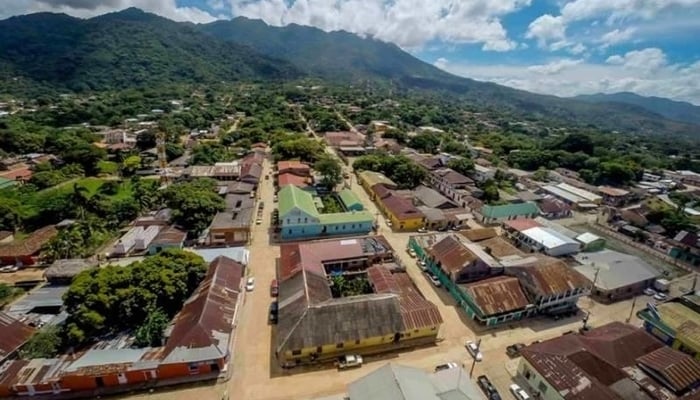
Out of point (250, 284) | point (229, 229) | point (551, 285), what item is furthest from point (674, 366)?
point (229, 229)

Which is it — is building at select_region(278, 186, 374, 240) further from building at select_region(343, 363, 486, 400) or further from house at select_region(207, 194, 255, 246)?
building at select_region(343, 363, 486, 400)

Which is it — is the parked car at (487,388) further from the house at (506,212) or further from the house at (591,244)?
the house at (506,212)

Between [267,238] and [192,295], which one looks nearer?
[192,295]

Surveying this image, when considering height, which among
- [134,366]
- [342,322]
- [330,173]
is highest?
[330,173]

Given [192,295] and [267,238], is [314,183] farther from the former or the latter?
[192,295]

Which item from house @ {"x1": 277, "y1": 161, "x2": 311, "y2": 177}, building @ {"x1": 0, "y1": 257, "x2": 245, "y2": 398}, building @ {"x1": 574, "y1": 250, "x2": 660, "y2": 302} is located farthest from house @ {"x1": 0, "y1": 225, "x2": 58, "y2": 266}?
building @ {"x1": 574, "y1": 250, "x2": 660, "y2": 302}

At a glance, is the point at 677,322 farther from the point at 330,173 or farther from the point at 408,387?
the point at 330,173

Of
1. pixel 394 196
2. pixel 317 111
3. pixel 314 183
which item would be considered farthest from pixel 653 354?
pixel 317 111
